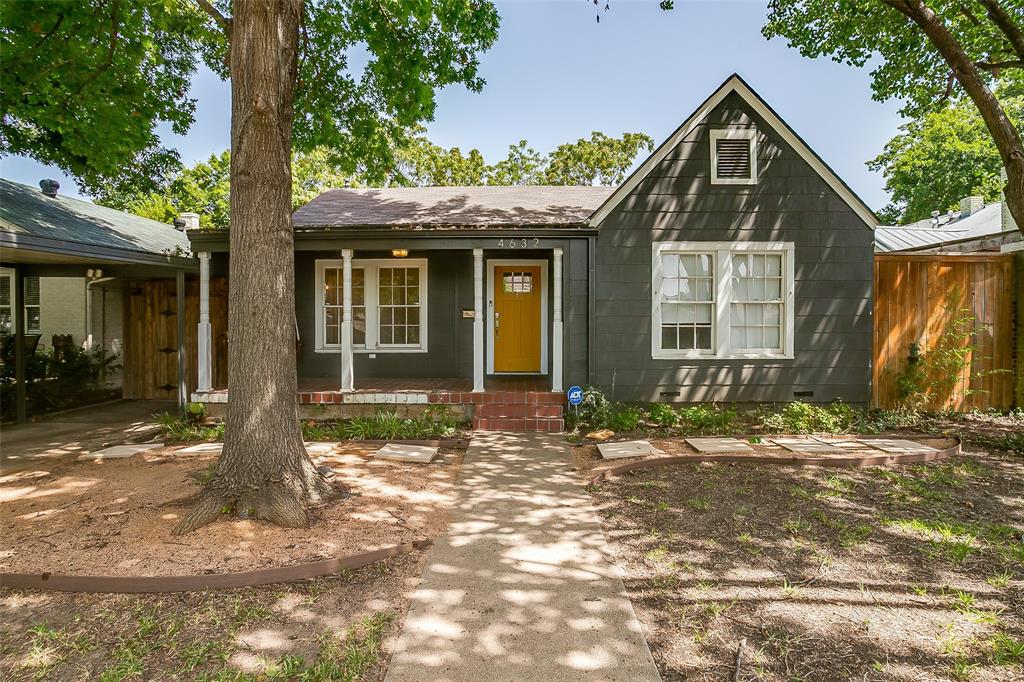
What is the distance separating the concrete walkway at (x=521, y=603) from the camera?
2404mm

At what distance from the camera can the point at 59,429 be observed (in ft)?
26.1

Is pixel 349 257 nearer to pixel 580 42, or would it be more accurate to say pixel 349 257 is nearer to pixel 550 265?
pixel 550 265

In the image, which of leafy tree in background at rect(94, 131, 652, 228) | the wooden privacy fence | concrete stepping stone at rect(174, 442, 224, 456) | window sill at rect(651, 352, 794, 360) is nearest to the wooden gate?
concrete stepping stone at rect(174, 442, 224, 456)

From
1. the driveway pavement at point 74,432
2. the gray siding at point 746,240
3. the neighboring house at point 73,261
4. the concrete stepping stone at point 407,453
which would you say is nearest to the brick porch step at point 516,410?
the gray siding at point 746,240

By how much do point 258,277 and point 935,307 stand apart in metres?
10.0

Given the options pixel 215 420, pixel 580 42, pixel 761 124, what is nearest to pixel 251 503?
pixel 215 420

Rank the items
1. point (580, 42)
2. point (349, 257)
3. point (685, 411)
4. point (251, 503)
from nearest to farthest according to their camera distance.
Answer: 1. point (251, 503)
2. point (685, 411)
3. point (349, 257)
4. point (580, 42)

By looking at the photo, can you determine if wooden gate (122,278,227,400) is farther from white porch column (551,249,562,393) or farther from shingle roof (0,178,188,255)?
white porch column (551,249,562,393)

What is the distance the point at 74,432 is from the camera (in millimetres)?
7770

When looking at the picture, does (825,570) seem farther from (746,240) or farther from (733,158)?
(733,158)

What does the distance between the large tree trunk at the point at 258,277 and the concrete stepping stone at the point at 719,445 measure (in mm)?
4683

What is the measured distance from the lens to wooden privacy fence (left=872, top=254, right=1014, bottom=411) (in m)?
8.21

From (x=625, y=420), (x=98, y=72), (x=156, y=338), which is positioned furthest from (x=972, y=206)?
(x=156, y=338)

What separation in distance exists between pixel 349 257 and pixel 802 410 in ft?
25.0
